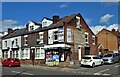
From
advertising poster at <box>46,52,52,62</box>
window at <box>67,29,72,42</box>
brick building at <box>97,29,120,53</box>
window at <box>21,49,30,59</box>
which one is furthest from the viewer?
brick building at <box>97,29,120,53</box>

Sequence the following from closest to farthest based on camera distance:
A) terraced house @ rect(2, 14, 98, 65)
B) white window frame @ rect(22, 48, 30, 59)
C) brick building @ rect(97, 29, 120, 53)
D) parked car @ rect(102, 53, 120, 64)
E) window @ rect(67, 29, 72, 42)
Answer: parked car @ rect(102, 53, 120, 64) → terraced house @ rect(2, 14, 98, 65) → window @ rect(67, 29, 72, 42) → white window frame @ rect(22, 48, 30, 59) → brick building @ rect(97, 29, 120, 53)

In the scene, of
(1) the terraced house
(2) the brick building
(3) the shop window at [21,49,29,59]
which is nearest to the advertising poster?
(1) the terraced house

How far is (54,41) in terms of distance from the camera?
128 ft

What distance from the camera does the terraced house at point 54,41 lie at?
38.5m

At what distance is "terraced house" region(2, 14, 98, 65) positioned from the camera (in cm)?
3847

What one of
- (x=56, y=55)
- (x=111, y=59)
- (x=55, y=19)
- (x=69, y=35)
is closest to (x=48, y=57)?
(x=56, y=55)

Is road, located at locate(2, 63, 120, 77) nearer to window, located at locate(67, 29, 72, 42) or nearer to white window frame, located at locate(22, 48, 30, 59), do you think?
window, located at locate(67, 29, 72, 42)

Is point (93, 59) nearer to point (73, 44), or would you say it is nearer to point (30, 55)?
point (73, 44)

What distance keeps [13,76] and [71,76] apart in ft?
16.7

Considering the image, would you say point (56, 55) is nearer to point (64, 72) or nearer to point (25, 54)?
point (25, 54)

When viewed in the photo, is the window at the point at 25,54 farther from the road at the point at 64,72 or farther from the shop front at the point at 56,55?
the road at the point at 64,72

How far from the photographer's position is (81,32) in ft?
141

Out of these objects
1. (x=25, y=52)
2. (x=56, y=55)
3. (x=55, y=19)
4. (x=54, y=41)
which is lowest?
(x=56, y=55)

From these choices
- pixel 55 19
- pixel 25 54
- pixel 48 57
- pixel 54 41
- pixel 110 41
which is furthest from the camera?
pixel 110 41
